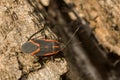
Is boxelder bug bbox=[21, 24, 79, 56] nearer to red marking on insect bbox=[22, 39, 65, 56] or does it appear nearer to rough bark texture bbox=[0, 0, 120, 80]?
red marking on insect bbox=[22, 39, 65, 56]

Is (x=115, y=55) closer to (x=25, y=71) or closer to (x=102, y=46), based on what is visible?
(x=102, y=46)

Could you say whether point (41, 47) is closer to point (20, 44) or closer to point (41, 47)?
point (41, 47)

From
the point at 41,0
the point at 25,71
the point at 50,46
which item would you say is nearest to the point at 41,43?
the point at 50,46

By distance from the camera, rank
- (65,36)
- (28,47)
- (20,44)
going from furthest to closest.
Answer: (65,36), (20,44), (28,47)

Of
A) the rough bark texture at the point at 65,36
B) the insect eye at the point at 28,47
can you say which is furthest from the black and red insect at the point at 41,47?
the rough bark texture at the point at 65,36

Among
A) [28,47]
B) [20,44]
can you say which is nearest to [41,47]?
[28,47]

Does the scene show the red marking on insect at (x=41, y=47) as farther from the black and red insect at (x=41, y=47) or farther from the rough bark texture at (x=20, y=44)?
the rough bark texture at (x=20, y=44)

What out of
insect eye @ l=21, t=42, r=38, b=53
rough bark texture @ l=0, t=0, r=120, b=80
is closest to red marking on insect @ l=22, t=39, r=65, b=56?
insect eye @ l=21, t=42, r=38, b=53
